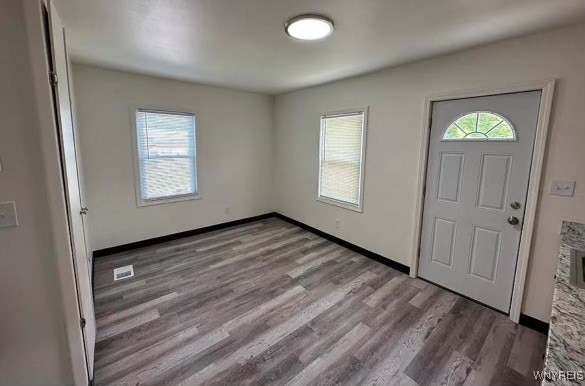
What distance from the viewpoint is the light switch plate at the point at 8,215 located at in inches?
46.7

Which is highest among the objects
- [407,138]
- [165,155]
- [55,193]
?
[407,138]

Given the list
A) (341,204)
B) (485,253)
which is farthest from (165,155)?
(485,253)

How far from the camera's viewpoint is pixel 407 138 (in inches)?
115

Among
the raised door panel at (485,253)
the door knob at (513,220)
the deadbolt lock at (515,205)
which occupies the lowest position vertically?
the raised door panel at (485,253)

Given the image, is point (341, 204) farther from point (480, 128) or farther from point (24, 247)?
point (24, 247)

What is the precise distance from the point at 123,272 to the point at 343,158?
3207 mm

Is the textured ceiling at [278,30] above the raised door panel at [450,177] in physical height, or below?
above

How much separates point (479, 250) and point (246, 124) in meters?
3.83

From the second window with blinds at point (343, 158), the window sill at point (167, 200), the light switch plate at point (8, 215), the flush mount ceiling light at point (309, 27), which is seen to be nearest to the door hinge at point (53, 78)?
the light switch plate at point (8, 215)

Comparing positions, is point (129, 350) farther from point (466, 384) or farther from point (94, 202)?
point (466, 384)

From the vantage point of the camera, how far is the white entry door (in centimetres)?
220

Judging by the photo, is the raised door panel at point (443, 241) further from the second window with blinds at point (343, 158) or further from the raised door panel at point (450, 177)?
the second window with blinds at point (343, 158)

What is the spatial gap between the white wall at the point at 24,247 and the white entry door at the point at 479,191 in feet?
10.2

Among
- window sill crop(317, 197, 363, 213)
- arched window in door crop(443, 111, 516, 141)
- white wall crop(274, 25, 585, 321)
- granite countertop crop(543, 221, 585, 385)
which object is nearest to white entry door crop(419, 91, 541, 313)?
arched window in door crop(443, 111, 516, 141)
